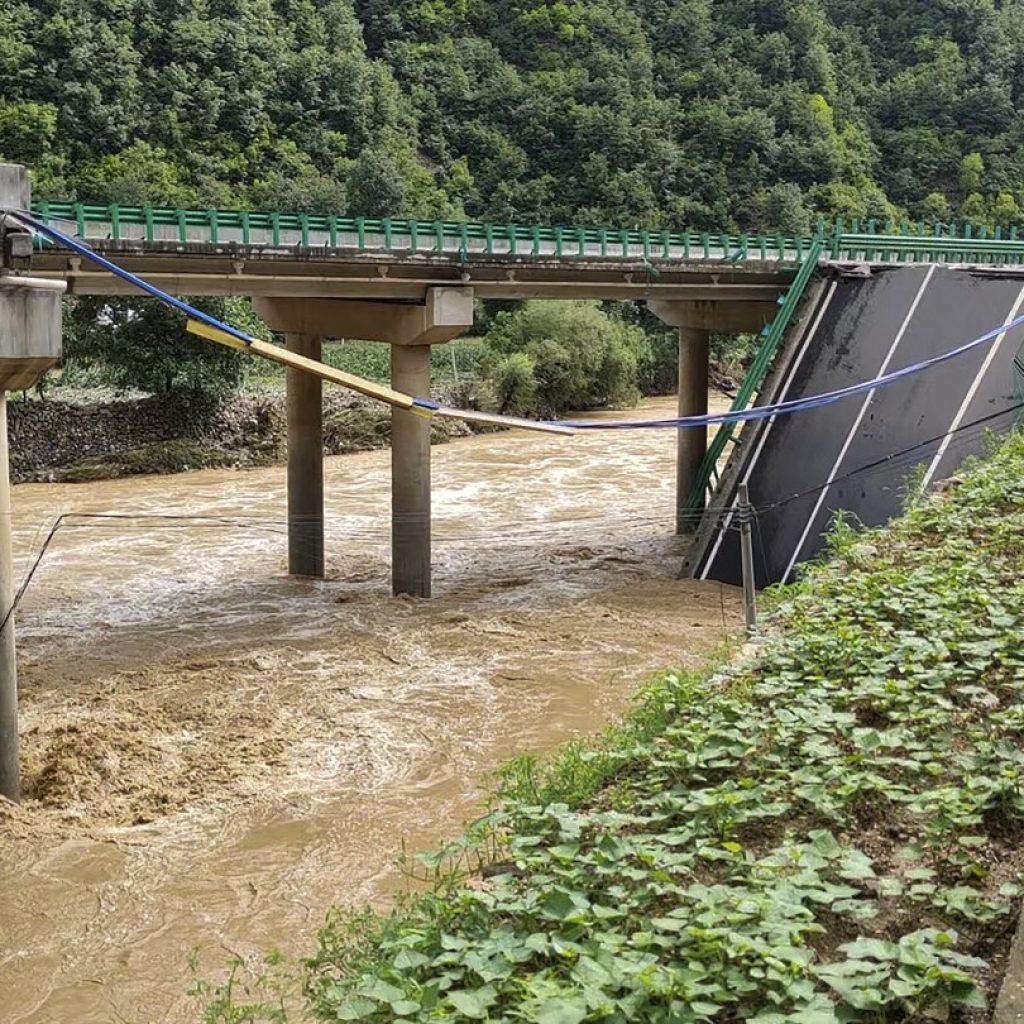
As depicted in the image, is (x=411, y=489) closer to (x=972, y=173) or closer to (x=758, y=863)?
(x=758, y=863)

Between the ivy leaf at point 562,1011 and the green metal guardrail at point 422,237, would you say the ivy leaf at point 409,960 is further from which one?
the green metal guardrail at point 422,237

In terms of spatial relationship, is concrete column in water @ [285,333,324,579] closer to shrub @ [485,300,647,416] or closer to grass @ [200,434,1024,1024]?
grass @ [200,434,1024,1024]

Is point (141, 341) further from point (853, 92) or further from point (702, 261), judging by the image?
point (853, 92)

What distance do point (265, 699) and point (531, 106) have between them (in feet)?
216

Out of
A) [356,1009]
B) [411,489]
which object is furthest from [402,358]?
[356,1009]

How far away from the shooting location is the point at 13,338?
1180 cm

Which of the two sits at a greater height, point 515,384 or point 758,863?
point 515,384

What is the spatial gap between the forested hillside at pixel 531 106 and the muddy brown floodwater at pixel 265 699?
107ft

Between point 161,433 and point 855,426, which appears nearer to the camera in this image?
point 855,426

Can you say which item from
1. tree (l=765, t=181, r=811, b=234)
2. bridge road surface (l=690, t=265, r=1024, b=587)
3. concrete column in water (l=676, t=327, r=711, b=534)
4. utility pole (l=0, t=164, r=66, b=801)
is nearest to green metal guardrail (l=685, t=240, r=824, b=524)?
bridge road surface (l=690, t=265, r=1024, b=587)

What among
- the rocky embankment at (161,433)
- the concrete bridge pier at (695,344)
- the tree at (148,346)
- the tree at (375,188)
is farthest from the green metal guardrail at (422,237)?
the tree at (375,188)

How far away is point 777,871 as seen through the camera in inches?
220

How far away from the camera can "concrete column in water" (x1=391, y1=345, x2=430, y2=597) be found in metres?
22.2

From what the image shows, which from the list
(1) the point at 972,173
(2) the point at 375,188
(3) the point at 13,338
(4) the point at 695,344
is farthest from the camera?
(1) the point at 972,173
